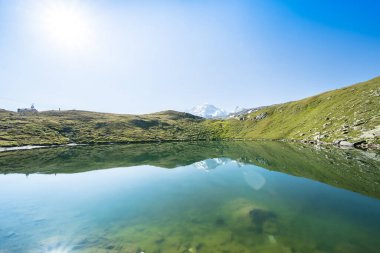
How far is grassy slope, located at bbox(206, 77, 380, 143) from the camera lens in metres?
99.6

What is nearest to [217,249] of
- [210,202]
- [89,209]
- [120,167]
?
[210,202]

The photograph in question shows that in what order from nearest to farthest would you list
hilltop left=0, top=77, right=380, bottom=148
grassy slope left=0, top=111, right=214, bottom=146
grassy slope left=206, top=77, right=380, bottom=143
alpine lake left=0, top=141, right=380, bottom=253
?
alpine lake left=0, top=141, right=380, bottom=253 < grassy slope left=206, top=77, right=380, bottom=143 < hilltop left=0, top=77, right=380, bottom=148 < grassy slope left=0, top=111, right=214, bottom=146

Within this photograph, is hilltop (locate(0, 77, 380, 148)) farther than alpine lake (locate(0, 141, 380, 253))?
Yes

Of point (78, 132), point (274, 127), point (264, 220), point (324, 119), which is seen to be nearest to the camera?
point (264, 220)

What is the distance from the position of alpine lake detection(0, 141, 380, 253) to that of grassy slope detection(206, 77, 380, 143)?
5196 cm

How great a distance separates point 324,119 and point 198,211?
11703cm

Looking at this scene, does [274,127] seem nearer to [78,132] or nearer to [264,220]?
[78,132]

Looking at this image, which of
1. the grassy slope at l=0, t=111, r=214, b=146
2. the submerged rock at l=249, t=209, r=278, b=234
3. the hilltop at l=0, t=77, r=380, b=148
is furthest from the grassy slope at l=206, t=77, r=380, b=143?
the submerged rock at l=249, t=209, r=278, b=234

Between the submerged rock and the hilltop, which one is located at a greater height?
the hilltop

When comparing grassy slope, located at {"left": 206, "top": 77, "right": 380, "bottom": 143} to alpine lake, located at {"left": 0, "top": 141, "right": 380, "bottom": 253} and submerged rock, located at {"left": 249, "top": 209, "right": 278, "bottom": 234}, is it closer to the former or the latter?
alpine lake, located at {"left": 0, "top": 141, "right": 380, "bottom": 253}

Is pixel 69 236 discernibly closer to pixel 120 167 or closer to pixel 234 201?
pixel 234 201

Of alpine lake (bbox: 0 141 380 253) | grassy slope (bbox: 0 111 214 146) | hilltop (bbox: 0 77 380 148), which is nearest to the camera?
alpine lake (bbox: 0 141 380 253)

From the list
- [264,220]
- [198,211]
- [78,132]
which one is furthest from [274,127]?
[264,220]

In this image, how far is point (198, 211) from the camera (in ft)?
97.9
